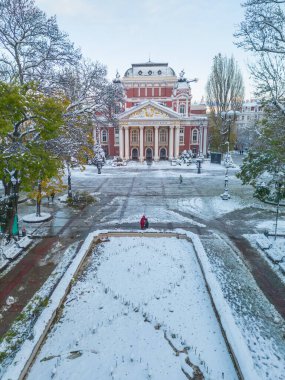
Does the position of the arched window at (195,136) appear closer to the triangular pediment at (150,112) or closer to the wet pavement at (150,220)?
the triangular pediment at (150,112)

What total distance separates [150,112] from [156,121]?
6.01 feet

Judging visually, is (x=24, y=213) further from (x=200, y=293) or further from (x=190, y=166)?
(x=190, y=166)

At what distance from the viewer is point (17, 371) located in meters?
5.92

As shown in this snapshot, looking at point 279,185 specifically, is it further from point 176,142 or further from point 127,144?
point 127,144

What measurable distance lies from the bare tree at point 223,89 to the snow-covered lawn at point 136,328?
3824 cm

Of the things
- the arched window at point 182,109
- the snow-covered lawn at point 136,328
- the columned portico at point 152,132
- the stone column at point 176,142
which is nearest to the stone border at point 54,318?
the snow-covered lawn at point 136,328

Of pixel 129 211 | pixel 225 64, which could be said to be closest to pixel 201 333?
pixel 129 211

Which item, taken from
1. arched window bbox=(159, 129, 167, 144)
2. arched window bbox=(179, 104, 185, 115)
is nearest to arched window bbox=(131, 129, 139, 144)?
arched window bbox=(159, 129, 167, 144)

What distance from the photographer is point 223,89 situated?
4544 cm

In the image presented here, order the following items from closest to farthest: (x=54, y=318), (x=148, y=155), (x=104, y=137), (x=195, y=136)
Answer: (x=54, y=318), (x=148, y=155), (x=195, y=136), (x=104, y=137)

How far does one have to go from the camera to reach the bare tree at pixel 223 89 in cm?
4487

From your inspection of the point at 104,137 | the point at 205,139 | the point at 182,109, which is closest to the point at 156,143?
the point at 182,109

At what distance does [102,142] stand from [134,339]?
47.5m

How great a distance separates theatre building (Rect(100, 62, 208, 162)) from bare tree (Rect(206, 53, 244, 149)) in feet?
11.6
